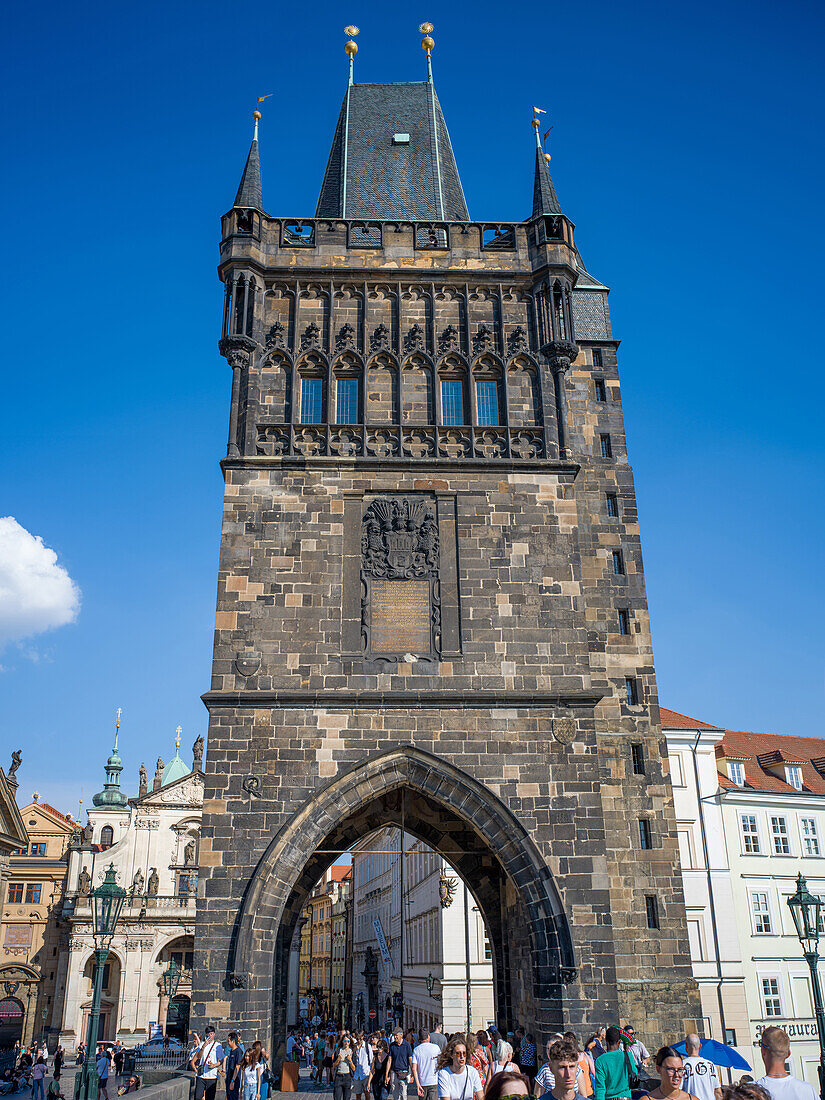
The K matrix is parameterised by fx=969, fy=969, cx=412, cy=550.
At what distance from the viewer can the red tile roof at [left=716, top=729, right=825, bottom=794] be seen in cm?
3053

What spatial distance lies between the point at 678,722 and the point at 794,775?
489 cm

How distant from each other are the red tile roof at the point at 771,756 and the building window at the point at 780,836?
3.05ft

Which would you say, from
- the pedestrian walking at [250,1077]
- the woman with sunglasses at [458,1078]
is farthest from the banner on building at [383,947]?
the woman with sunglasses at [458,1078]

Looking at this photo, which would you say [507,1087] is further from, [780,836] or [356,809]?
[780,836]

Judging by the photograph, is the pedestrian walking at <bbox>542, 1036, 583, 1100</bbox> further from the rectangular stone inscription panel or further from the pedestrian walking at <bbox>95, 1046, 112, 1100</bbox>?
the pedestrian walking at <bbox>95, 1046, 112, 1100</bbox>

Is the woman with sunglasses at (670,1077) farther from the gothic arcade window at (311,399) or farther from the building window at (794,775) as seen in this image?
the building window at (794,775)

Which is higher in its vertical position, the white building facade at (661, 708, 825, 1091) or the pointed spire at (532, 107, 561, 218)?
the pointed spire at (532, 107, 561, 218)

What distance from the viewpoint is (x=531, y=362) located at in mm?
18188

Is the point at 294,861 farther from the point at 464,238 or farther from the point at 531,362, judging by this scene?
the point at 464,238

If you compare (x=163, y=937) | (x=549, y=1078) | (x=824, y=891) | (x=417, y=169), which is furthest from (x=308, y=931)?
(x=549, y=1078)

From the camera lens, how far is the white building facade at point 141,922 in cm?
3856

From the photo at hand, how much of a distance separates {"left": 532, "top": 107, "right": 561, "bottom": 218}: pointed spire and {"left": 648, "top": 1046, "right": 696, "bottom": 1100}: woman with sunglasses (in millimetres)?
16867

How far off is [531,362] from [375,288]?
131 inches

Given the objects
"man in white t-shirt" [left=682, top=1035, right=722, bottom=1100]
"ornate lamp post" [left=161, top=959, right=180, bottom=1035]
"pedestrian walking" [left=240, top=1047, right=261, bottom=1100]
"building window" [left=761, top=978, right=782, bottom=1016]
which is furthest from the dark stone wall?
"ornate lamp post" [left=161, top=959, right=180, bottom=1035]
